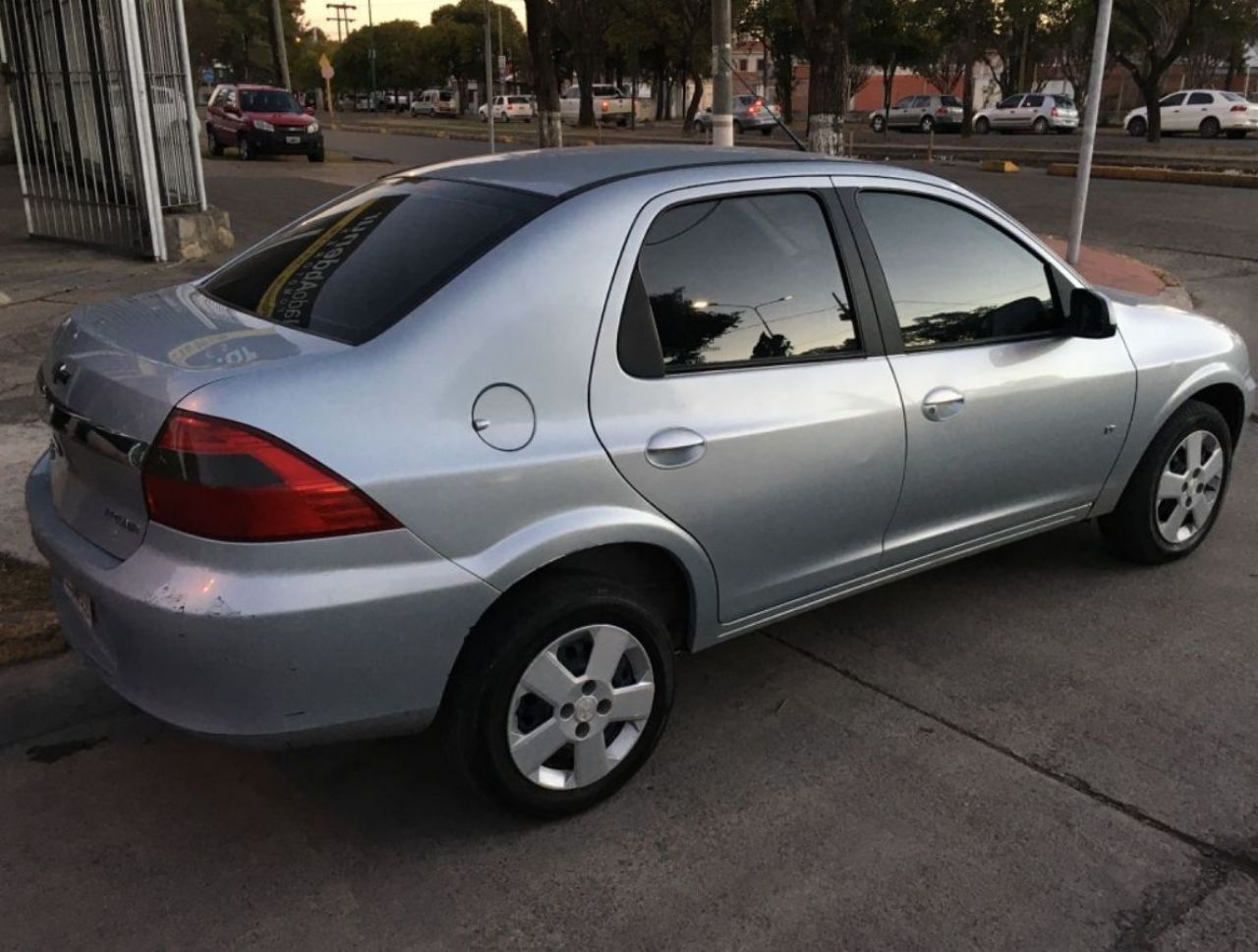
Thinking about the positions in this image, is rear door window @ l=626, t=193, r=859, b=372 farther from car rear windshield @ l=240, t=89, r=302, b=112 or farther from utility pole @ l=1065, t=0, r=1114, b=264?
car rear windshield @ l=240, t=89, r=302, b=112

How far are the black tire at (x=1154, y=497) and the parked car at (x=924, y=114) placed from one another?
137 ft

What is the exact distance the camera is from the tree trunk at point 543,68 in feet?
55.2

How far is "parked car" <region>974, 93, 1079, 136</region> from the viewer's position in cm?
4159

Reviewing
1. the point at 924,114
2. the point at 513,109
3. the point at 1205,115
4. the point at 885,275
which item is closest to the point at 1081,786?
the point at 885,275

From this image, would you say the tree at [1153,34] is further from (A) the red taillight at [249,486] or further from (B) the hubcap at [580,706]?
(A) the red taillight at [249,486]

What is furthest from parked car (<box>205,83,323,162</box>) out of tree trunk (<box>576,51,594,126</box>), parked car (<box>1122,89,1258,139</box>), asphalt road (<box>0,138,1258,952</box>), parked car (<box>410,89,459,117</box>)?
parked car (<box>410,89,459,117</box>)

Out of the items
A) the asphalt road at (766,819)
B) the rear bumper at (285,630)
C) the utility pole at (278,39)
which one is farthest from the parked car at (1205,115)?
the rear bumper at (285,630)

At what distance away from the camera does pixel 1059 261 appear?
13.4ft

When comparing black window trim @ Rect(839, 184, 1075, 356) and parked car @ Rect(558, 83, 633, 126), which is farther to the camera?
parked car @ Rect(558, 83, 633, 126)

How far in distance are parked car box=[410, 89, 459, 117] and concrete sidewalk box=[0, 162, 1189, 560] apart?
2184 inches

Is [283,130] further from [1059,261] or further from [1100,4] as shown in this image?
[1059,261]

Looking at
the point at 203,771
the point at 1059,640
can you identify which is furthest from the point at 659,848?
the point at 1059,640

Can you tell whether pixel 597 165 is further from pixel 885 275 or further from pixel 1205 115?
pixel 1205 115

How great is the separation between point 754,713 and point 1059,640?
1.27 m
